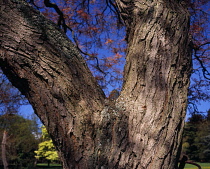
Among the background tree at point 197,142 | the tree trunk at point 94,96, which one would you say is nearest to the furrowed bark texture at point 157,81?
the tree trunk at point 94,96

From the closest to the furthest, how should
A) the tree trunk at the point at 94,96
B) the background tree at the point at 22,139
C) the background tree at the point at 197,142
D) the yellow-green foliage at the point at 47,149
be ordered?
the tree trunk at the point at 94,96, the background tree at the point at 22,139, the yellow-green foliage at the point at 47,149, the background tree at the point at 197,142

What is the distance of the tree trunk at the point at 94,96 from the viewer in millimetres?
1148

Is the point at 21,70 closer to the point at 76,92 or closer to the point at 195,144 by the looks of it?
the point at 76,92

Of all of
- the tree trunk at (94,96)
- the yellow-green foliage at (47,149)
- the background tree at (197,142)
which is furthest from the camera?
the background tree at (197,142)

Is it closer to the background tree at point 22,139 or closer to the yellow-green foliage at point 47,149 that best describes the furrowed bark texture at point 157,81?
the background tree at point 22,139

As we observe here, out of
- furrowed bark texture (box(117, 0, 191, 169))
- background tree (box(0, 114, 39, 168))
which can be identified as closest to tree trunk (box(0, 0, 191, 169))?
furrowed bark texture (box(117, 0, 191, 169))

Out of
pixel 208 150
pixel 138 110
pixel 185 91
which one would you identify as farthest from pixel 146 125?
pixel 208 150

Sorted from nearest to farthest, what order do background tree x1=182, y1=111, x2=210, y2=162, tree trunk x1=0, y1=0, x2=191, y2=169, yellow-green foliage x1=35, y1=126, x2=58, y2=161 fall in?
tree trunk x1=0, y1=0, x2=191, y2=169 < yellow-green foliage x1=35, y1=126, x2=58, y2=161 < background tree x1=182, y1=111, x2=210, y2=162

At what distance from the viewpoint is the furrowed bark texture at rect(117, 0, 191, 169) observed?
3.81ft

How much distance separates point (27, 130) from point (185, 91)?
28.8 metres

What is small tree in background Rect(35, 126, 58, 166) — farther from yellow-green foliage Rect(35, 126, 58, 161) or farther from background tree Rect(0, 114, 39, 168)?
background tree Rect(0, 114, 39, 168)

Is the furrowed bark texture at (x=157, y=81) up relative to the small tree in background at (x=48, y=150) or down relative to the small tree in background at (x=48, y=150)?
up

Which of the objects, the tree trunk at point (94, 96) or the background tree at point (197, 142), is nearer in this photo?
the tree trunk at point (94, 96)

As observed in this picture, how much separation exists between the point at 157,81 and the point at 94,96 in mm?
421
